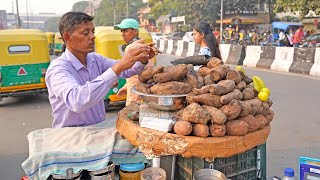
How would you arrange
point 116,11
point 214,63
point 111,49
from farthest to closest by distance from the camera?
point 116,11
point 111,49
point 214,63

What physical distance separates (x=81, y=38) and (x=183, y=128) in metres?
0.96

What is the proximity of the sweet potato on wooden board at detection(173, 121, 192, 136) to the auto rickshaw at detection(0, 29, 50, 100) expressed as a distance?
788 cm

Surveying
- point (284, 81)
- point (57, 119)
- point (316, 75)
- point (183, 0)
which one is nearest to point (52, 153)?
point (57, 119)

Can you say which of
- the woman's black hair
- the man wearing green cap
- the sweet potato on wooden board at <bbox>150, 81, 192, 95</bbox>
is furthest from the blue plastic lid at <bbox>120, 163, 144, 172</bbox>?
the man wearing green cap

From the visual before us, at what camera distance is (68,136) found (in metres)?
2.34

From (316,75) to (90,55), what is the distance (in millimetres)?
10746

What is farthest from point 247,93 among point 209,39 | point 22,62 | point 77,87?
point 22,62

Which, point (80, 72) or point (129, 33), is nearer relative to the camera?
point (80, 72)

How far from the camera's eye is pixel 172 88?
2.26 m

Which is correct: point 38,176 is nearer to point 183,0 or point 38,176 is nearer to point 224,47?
point 224,47

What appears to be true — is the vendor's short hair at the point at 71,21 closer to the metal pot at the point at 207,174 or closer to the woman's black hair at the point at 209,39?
the metal pot at the point at 207,174

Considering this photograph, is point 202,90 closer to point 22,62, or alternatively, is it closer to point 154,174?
point 154,174

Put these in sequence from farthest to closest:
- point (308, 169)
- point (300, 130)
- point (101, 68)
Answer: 1. point (300, 130)
2. point (101, 68)
3. point (308, 169)

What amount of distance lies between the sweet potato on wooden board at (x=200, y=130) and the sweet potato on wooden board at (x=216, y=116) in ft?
0.24
